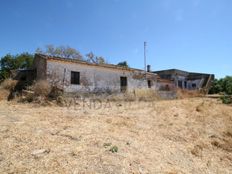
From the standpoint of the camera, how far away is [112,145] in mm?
4508

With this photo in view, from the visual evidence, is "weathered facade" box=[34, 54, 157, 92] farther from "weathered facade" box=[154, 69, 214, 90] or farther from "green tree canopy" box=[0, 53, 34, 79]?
"green tree canopy" box=[0, 53, 34, 79]

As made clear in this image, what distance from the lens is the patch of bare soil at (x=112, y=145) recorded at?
11.4 ft

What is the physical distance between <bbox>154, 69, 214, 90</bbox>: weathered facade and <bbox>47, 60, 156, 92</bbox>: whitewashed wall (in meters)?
9.24

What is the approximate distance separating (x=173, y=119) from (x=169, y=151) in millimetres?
3370

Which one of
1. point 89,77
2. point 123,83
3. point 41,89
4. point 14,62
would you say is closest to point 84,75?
point 89,77

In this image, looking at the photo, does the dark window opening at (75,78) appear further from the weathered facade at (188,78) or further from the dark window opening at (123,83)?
the weathered facade at (188,78)

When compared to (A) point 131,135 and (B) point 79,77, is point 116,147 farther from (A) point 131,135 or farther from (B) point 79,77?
(B) point 79,77

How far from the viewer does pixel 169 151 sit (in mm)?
4770

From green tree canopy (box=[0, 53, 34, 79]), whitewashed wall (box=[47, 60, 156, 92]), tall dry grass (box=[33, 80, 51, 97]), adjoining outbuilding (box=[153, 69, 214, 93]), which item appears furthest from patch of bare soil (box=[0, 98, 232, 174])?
green tree canopy (box=[0, 53, 34, 79])

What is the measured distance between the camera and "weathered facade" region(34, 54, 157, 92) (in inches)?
444

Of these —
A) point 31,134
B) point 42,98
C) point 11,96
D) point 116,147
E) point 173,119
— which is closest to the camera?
point 116,147

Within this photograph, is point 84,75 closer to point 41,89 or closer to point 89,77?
point 89,77

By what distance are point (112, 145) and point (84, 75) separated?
28.4 ft

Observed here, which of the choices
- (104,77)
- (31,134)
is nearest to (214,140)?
(31,134)
